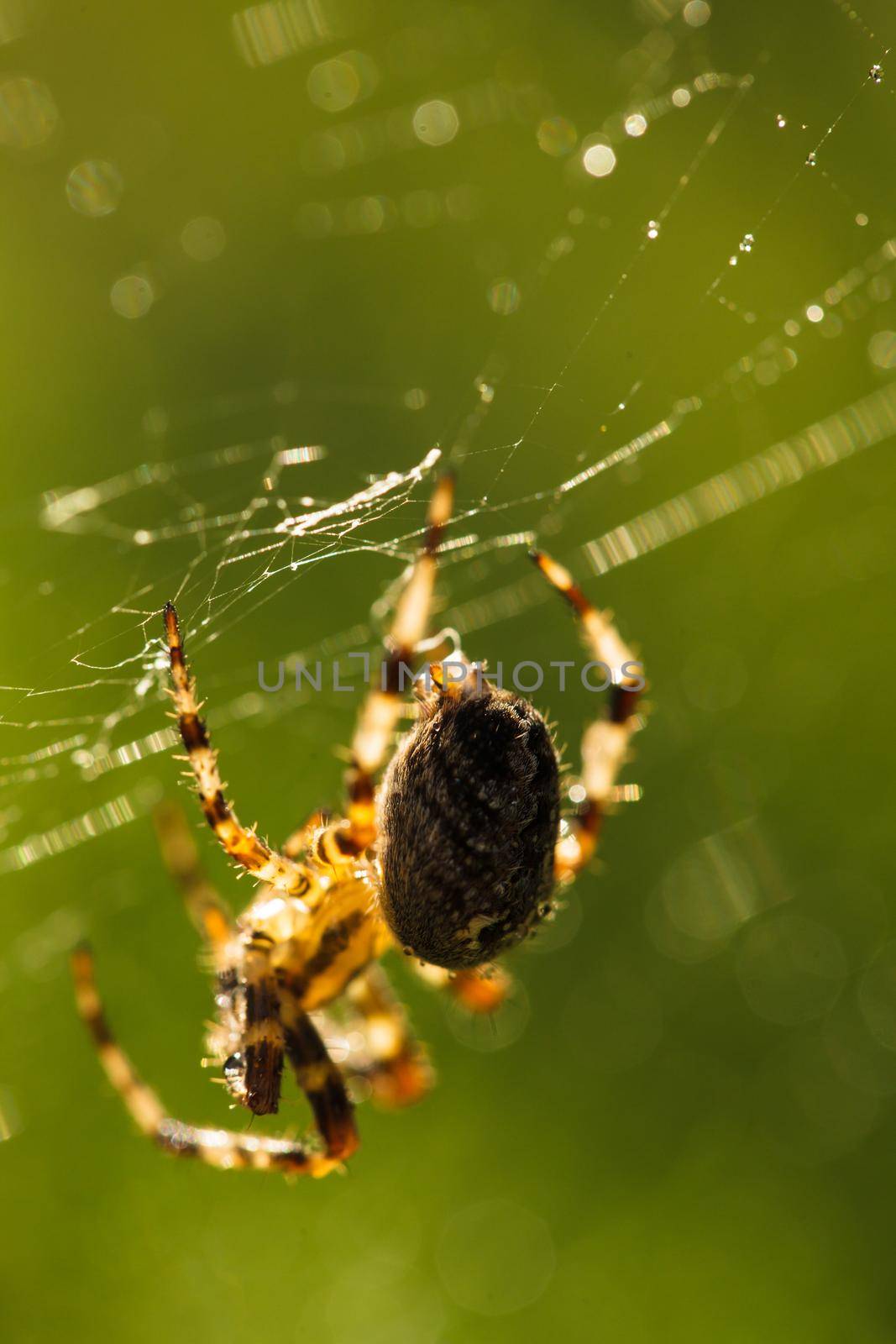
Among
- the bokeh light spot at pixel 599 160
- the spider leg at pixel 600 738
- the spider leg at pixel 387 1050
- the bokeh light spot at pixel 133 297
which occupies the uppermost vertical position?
the bokeh light spot at pixel 133 297

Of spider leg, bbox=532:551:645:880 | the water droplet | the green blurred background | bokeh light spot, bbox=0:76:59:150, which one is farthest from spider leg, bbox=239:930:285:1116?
bokeh light spot, bbox=0:76:59:150

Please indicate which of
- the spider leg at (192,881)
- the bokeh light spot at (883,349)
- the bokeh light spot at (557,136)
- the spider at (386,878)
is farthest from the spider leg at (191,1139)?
the bokeh light spot at (883,349)

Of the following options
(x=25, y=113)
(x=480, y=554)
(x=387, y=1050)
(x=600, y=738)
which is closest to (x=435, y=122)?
(x=25, y=113)

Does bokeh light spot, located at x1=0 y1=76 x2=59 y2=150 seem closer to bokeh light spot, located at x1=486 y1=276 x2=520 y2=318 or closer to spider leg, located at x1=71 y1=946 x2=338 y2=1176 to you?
bokeh light spot, located at x1=486 y1=276 x2=520 y2=318

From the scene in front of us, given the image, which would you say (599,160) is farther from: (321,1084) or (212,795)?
(321,1084)

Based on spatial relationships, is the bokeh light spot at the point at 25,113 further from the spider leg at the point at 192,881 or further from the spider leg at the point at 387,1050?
the spider leg at the point at 387,1050

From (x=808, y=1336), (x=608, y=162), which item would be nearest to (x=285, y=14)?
(x=608, y=162)
